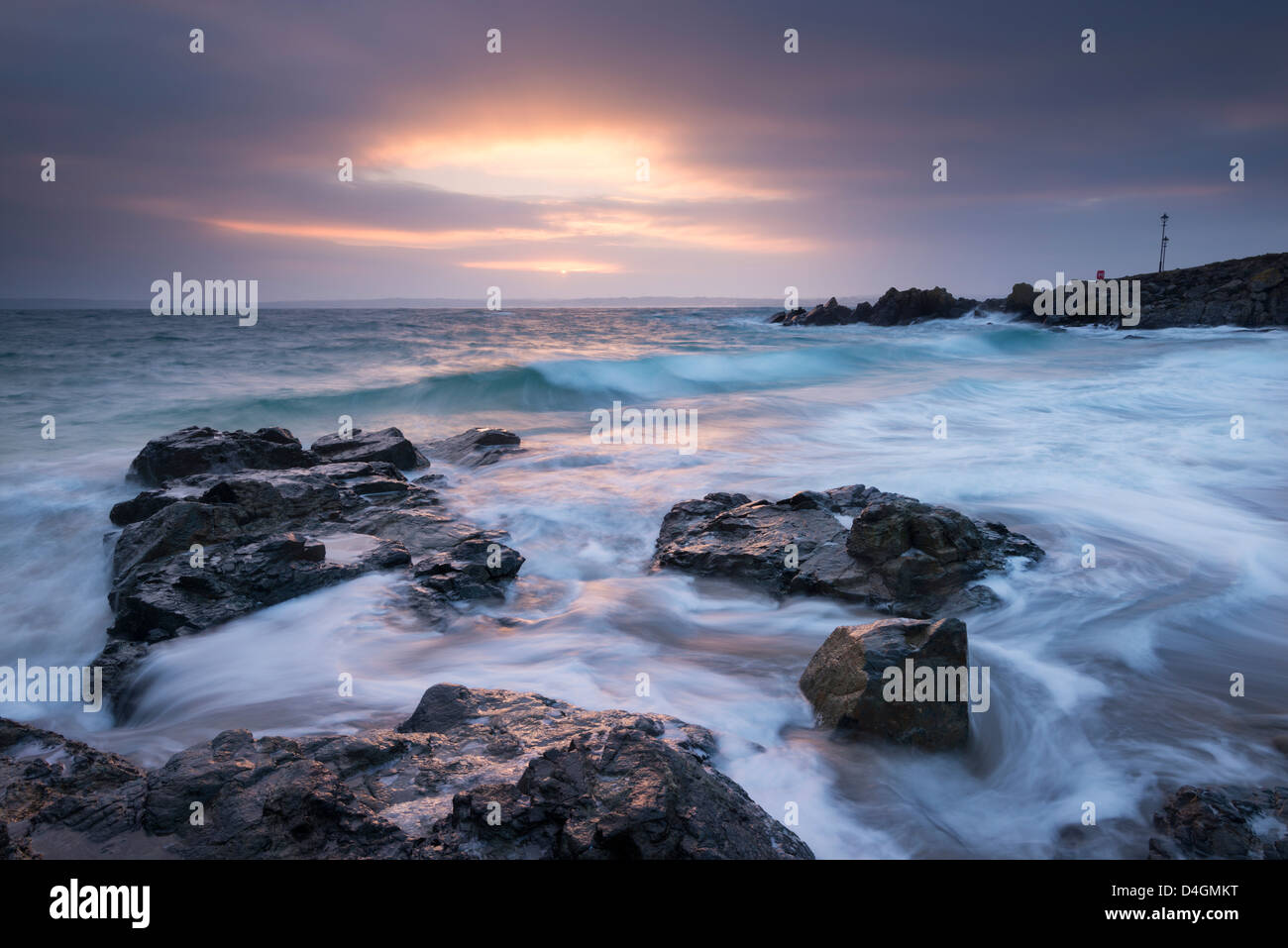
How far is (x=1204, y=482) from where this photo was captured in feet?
33.5

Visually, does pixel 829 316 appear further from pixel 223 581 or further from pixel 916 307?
pixel 223 581

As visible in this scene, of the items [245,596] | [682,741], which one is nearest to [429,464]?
[245,596]

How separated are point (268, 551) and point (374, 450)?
434 centimetres

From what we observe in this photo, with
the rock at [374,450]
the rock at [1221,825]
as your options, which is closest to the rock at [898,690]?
the rock at [1221,825]

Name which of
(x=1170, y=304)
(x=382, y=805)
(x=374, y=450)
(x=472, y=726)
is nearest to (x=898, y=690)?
(x=472, y=726)

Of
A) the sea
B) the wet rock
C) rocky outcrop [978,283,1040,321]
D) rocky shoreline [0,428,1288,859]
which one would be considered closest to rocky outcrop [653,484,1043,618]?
rocky shoreline [0,428,1288,859]

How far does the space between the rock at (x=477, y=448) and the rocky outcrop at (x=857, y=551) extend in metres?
4.94

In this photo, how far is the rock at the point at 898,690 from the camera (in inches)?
158

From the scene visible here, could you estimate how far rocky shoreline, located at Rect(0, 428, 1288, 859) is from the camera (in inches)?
101

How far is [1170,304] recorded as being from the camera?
40.1 m

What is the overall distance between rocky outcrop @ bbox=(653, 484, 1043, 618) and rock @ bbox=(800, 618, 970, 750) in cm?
143

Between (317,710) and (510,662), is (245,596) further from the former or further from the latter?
(510,662)

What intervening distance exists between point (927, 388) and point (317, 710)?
19.5 metres

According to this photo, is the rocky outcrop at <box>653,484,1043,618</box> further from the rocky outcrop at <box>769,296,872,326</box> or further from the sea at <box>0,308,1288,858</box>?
the rocky outcrop at <box>769,296,872,326</box>
